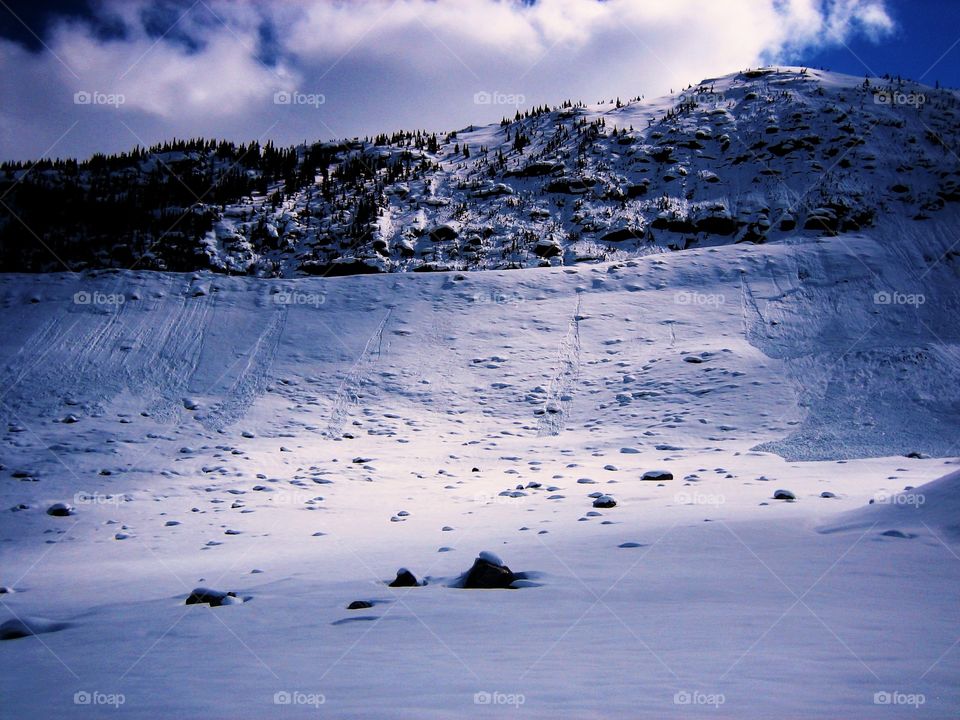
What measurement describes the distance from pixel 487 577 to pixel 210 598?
181 centimetres

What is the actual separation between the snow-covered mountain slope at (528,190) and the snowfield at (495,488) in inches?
129

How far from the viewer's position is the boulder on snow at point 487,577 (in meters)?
3.82

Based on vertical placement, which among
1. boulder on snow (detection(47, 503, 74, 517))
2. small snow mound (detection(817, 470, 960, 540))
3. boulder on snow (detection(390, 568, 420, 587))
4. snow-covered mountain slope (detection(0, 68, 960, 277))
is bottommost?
boulder on snow (detection(390, 568, 420, 587))

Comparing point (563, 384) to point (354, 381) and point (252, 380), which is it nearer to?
point (354, 381)

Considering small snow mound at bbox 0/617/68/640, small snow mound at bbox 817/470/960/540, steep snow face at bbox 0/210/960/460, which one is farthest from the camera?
steep snow face at bbox 0/210/960/460

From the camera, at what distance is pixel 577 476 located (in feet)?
27.9

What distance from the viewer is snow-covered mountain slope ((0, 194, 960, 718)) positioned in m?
2.35

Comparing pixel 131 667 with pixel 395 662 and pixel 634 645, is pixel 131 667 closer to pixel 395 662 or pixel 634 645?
pixel 395 662

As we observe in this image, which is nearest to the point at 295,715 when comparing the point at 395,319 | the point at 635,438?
the point at 635,438

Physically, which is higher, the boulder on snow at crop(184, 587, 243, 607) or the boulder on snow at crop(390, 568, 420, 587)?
the boulder on snow at crop(390, 568, 420, 587)

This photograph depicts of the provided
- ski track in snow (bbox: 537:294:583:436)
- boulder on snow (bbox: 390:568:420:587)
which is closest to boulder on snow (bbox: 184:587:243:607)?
boulder on snow (bbox: 390:568:420:587)

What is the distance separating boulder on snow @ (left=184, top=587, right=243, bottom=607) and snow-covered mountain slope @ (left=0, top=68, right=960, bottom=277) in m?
18.7

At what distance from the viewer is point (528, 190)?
27.5m

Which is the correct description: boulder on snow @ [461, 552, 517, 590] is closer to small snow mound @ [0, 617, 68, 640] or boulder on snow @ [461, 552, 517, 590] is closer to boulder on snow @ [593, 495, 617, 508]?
small snow mound @ [0, 617, 68, 640]
